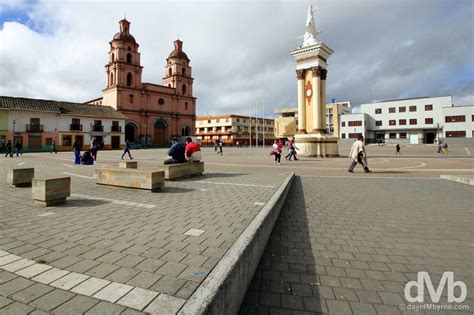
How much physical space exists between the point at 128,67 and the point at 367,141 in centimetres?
6736

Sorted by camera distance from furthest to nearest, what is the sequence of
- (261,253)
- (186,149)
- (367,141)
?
(367,141) < (186,149) < (261,253)

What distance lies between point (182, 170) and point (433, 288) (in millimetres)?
7953

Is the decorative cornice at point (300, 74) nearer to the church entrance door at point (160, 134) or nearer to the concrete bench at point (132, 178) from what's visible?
the concrete bench at point (132, 178)

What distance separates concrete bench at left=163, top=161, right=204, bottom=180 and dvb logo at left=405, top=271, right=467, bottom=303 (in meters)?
7.40

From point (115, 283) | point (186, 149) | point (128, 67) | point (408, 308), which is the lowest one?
point (408, 308)

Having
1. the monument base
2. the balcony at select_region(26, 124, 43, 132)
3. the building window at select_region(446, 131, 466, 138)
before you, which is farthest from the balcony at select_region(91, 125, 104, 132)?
the building window at select_region(446, 131, 466, 138)

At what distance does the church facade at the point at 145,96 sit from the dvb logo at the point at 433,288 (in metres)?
58.7

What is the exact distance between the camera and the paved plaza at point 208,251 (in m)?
2.21

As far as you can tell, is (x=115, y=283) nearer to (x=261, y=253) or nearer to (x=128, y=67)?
(x=261, y=253)

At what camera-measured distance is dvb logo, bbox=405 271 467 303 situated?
254 cm

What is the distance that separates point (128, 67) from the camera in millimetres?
55438

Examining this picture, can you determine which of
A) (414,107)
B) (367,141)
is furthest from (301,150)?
(414,107)

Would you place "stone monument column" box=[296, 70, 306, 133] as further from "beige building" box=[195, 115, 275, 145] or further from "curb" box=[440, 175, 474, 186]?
"beige building" box=[195, 115, 275, 145]

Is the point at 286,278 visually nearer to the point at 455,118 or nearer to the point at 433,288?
the point at 433,288
